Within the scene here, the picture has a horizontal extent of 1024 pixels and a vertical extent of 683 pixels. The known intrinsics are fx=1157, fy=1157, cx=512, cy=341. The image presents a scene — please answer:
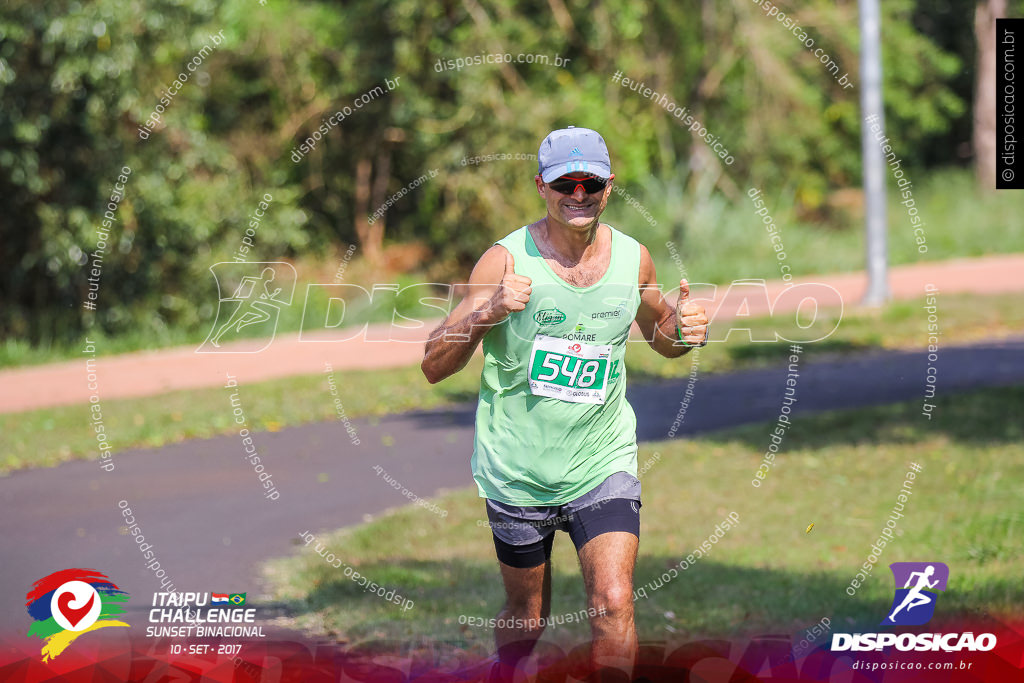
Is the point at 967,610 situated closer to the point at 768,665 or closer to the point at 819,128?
the point at 768,665

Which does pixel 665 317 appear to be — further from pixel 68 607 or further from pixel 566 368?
pixel 68 607

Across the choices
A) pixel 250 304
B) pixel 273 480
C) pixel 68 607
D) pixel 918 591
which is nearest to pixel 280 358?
pixel 250 304

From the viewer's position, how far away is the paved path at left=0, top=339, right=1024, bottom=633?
639 cm

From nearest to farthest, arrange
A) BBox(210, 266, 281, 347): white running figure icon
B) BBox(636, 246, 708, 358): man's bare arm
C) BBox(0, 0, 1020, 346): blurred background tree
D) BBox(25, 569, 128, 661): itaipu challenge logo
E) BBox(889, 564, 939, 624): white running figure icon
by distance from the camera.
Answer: BBox(636, 246, 708, 358): man's bare arm
BBox(25, 569, 128, 661): itaipu challenge logo
BBox(889, 564, 939, 624): white running figure icon
BBox(0, 0, 1020, 346): blurred background tree
BBox(210, 266, 281, 347): white running figure icon

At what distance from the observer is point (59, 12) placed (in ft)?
41.1

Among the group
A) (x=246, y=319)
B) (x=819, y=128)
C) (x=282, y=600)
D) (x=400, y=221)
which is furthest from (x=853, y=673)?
(x=819, y=128)

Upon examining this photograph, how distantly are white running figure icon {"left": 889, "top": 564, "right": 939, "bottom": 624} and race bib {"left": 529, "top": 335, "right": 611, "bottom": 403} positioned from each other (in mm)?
2088

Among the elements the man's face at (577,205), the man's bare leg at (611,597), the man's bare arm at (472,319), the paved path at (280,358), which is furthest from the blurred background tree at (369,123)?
the man's bare leg at (611,597)

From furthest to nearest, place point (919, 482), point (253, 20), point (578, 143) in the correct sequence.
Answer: point (253, 20), point (919, 482), point (578, 143)

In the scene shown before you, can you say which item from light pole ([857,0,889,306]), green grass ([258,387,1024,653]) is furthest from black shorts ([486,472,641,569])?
light pole ([857,0,889,306])

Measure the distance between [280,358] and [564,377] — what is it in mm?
10175

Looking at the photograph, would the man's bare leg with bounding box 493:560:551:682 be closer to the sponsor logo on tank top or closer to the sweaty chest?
the sponsor logo on tank top

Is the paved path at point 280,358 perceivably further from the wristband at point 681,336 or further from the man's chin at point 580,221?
the man's chin at point 580,221

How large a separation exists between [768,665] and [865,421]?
5022 millimetres
